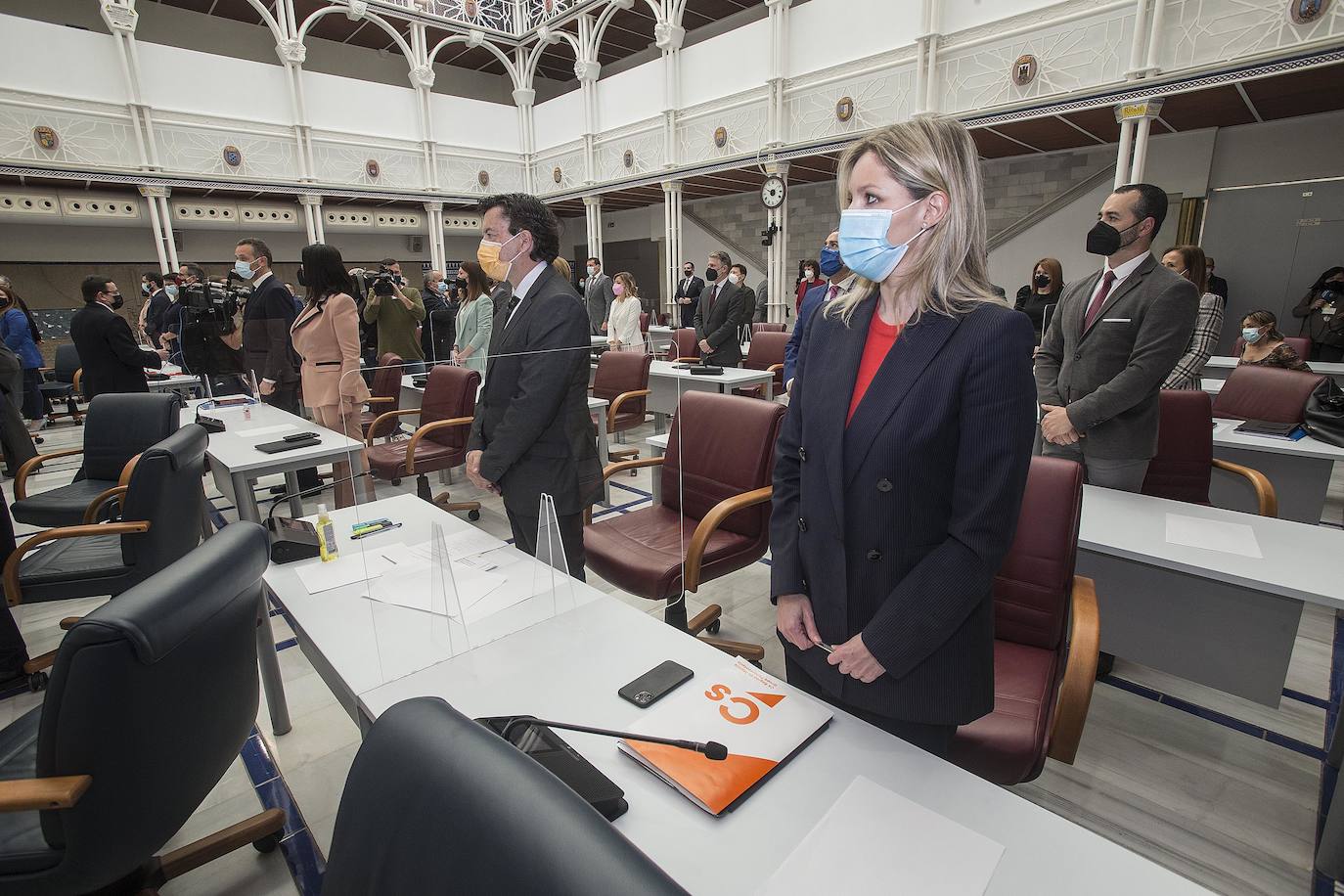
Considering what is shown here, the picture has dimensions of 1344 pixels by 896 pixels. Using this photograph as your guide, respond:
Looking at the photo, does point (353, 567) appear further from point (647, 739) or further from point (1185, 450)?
point (1185, 450)

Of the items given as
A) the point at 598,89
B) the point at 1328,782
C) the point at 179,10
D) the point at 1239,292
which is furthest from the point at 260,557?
the point at 179,10

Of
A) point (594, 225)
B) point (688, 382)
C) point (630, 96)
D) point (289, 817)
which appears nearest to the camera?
point (289, 817)

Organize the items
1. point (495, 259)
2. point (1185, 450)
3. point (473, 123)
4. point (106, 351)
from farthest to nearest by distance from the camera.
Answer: point (473, 123) < point (106, 351) < point (1185, 450) < point (495, 259)

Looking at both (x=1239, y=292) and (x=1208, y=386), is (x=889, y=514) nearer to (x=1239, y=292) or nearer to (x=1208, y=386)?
(x=1208, y=386)

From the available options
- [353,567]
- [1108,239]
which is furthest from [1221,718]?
[353,567]

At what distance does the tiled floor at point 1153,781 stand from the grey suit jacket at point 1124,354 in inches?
36.3

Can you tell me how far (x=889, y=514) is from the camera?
1032 mm

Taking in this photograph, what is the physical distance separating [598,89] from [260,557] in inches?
491

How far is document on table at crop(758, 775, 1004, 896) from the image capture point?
0.74m

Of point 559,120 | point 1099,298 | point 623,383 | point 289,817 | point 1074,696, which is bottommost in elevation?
point 289,817

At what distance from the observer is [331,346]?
7.11 feet

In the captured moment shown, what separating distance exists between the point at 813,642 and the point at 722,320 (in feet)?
17.2

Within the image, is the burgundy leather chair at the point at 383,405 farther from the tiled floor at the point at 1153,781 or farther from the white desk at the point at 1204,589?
the white desk at the point at 1204,589

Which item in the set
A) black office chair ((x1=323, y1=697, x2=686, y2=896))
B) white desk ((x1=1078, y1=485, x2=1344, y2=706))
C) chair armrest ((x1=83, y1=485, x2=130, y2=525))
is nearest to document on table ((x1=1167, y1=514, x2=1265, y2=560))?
white desk ((x1=1078, y1=485, x2=1344, y2=706))
